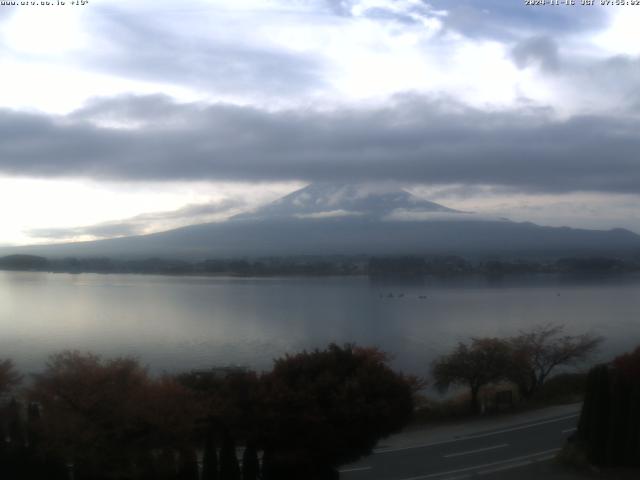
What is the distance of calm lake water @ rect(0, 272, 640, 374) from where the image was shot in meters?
22.1

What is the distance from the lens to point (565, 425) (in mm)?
12234

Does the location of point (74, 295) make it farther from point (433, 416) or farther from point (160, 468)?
point (160, 468)

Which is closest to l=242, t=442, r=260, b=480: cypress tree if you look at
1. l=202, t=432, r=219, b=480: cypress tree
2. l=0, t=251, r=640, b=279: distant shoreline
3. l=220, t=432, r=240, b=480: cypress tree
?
l=220, t=432, r=240, b=480: cypress tree

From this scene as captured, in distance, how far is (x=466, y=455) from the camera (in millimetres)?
10227

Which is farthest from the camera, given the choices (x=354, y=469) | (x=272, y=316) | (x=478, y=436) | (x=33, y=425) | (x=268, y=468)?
(x=272, y=316)

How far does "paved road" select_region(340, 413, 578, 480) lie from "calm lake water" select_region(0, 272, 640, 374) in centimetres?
792

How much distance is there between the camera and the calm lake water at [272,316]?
72.5 ft

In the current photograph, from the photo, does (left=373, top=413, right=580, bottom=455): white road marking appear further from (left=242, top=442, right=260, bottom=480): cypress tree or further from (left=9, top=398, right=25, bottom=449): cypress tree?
(left=9, top=398, right=25, bottom=449): cypress tree

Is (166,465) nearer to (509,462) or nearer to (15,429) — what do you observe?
(15,429)

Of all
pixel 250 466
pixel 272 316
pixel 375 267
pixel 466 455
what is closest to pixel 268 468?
pixel 250 466

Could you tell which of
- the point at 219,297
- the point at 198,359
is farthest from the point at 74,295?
the point at 198,359

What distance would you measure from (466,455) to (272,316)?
872 inches

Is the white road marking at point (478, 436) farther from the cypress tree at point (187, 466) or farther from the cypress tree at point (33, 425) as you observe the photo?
the cypress tree at point (33, 425)

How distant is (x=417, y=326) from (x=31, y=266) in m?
22.9
